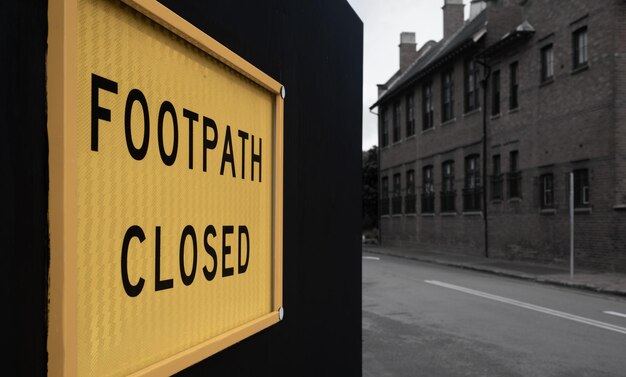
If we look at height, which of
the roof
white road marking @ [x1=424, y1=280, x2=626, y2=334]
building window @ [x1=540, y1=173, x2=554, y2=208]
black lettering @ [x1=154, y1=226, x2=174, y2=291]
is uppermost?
the roof

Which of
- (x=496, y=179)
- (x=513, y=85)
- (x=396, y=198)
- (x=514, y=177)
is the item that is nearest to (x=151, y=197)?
(x=514, y=177)

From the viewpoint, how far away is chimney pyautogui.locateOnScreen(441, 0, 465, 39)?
37888 millimetres

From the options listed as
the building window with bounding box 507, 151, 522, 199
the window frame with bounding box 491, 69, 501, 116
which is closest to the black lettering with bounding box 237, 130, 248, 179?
the building window with bounding box 507, 151, 522, 199

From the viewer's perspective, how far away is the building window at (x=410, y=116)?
1411 inches

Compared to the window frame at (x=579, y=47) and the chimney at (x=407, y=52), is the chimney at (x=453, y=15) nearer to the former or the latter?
the chimney at (x=407, y=52)

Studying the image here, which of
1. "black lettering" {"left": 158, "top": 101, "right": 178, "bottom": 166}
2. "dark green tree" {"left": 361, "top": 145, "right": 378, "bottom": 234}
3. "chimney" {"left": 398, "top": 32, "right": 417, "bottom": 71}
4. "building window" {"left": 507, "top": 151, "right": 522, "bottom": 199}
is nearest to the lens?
"black lettering" {"left": 158, "top": 101, "right": 178, "bottom": 166}

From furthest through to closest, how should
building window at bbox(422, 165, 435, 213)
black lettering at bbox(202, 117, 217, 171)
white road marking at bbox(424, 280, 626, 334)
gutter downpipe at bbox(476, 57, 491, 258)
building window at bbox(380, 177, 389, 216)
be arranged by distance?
building window at bbox(380, 177, 389, 216)
building window at bbox(422, 165, 435, 213)
gutter downpipe at bbox(476, 57, 491, 258)
white road marking at bbox(424, 280, 626, 334)
black lettering at bbox(202, 117, 217, 171)

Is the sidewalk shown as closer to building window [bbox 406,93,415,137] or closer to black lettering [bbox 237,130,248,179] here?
building window [bbox 406,93,415,137]

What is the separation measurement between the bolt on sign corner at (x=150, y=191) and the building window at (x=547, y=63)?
895 inches

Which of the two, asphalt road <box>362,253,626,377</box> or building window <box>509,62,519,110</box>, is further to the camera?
building window <box>509,62,519,110</box>

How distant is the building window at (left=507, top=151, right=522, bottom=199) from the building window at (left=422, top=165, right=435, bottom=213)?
25.3 feet

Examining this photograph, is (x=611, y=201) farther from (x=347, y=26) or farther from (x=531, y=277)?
(x=347, y=26)

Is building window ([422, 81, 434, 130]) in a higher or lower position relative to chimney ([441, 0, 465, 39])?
lower

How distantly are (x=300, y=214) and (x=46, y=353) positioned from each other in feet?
3.66
